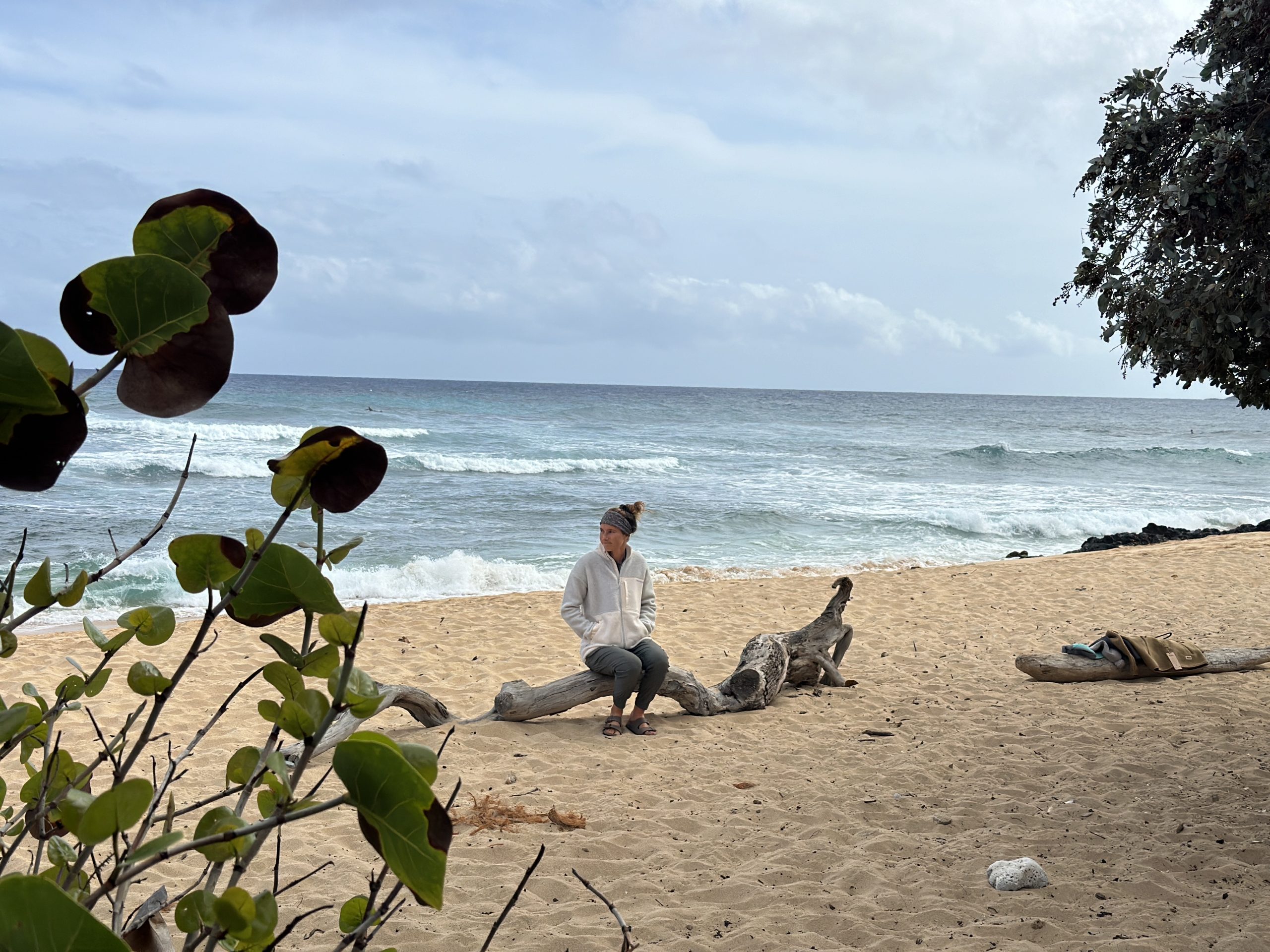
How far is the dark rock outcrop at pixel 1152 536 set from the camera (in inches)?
695

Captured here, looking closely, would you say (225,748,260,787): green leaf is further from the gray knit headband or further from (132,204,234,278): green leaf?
the gray knit headband

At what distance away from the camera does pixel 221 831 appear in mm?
575

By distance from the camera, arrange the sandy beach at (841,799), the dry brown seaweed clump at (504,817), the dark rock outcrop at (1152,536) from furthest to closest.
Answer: the dark rock outcrop at (1152,536), the dry brown seaweed clump at (504,817), the sandy beach at (841,799)

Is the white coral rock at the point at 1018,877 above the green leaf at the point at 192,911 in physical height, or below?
below

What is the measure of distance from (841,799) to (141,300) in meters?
5.25

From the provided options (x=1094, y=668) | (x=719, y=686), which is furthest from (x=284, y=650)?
(x=1094, y=668)

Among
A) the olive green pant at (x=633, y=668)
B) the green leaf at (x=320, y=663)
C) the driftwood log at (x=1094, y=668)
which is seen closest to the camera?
the green leaf at (x=320, y=663)

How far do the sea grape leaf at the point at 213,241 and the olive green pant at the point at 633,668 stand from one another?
19.4 ft

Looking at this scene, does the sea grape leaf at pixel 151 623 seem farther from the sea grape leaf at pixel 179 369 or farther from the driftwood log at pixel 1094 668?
the driftwood log at pixel 1094 668

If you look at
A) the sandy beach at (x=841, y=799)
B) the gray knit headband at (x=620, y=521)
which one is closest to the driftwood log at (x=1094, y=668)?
the sandy beach at (x=841, y=799)

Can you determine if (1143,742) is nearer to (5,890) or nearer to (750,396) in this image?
(5,890)

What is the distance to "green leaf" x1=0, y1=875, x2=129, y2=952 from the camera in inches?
14.4

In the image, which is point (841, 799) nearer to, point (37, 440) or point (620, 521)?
point (620, 521)

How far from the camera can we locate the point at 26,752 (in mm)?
923
